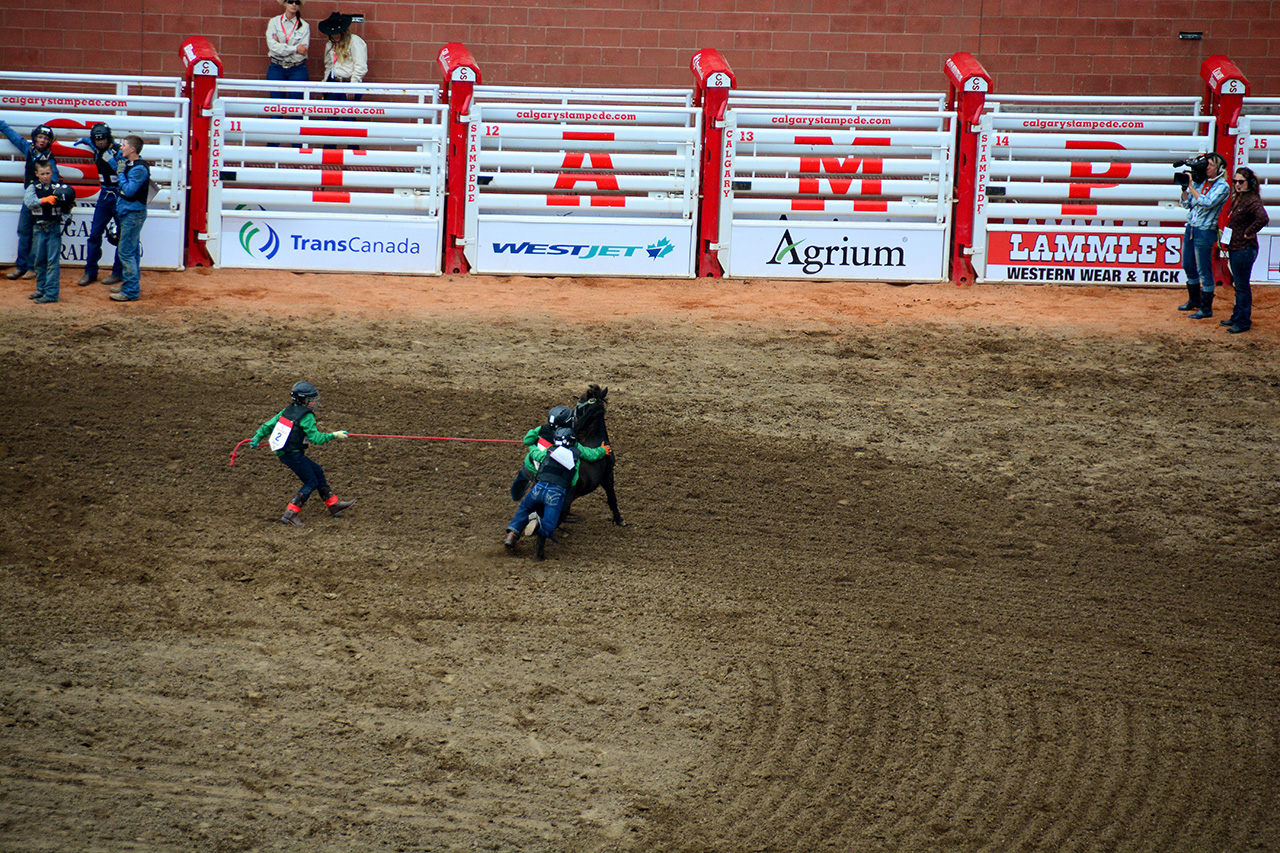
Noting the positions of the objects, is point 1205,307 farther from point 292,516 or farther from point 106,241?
point 106,241

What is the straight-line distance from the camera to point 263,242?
48.2 ft

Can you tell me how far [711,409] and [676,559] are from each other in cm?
326

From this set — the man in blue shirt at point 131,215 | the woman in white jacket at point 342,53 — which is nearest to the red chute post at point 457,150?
the woman in white jacket at point 342,53

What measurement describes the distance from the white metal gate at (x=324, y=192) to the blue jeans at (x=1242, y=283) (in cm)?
901

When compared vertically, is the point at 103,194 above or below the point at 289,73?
below

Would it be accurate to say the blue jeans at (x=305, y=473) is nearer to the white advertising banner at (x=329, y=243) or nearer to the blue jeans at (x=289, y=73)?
the white advertising banner at (x=329, y=243)

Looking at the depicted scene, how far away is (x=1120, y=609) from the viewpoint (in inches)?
299

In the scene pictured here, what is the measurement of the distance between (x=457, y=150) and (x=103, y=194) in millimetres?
3990


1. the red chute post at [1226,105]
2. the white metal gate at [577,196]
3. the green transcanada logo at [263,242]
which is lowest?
the green transcanada logo at [263,242]

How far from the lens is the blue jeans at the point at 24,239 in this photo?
13.5 meters

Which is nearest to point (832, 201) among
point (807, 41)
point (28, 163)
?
point (807, 41)

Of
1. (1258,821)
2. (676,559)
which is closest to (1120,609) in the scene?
(1258,821)

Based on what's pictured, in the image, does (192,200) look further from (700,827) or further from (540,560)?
(700,827)

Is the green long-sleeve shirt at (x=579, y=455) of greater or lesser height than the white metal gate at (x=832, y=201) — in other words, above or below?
A: below
